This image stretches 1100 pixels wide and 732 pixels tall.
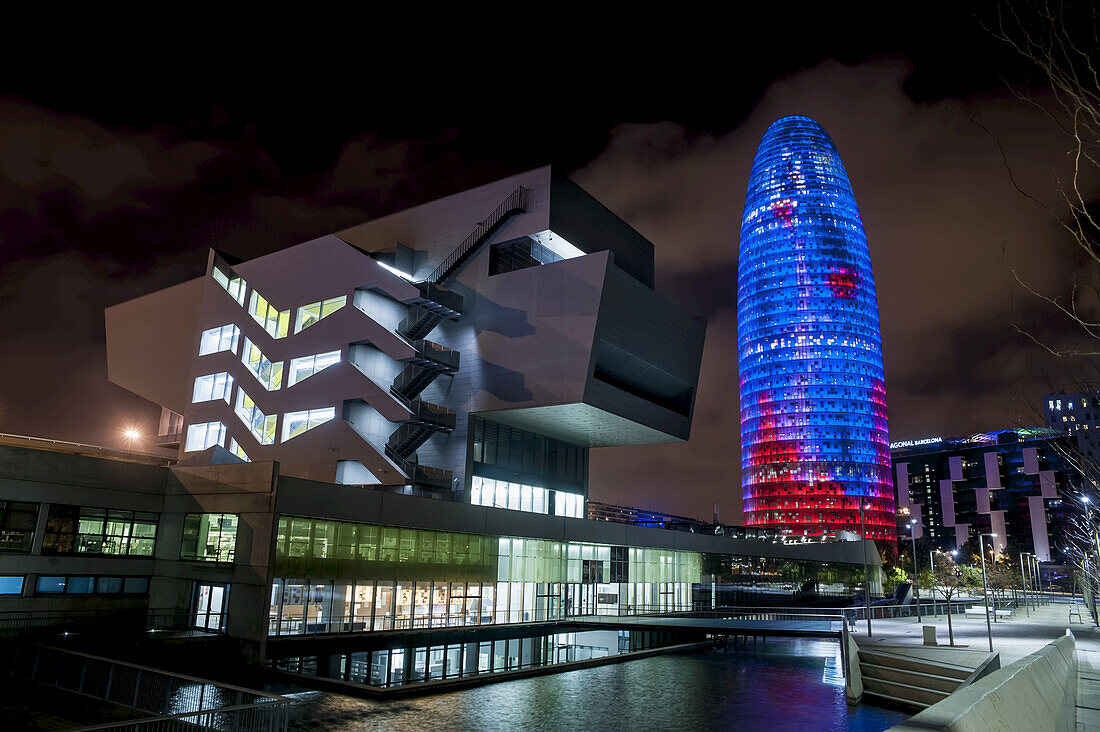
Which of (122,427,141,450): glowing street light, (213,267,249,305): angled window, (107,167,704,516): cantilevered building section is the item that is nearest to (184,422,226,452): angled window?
(107,167,704,516): cantilevered building section

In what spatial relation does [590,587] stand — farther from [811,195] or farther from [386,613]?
[811,195]

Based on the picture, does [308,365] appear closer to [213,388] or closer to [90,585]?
[213,388]

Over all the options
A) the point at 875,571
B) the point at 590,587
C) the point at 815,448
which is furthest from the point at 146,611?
the point at 815,448

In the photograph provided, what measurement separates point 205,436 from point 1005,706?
205 feet

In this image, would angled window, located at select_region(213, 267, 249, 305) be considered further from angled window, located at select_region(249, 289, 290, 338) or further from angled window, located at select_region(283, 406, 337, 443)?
angled window, located at select_region(283, 406, 337, 443)

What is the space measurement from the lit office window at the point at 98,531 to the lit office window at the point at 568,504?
105ft

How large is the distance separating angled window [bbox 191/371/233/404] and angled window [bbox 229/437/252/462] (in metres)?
3.44

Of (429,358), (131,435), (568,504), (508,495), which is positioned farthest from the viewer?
(131,435)

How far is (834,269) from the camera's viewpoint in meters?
176

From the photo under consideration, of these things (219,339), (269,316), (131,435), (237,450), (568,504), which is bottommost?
(568,504)

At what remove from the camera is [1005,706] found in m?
6.82

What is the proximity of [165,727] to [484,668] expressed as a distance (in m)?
29.0

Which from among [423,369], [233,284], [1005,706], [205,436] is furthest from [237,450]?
[1005,706]

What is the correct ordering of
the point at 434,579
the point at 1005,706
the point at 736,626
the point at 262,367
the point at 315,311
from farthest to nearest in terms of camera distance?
the point at 262,367, the point at 315,311, the point at 736,626, the point at 434,579, the point at 1005,706
